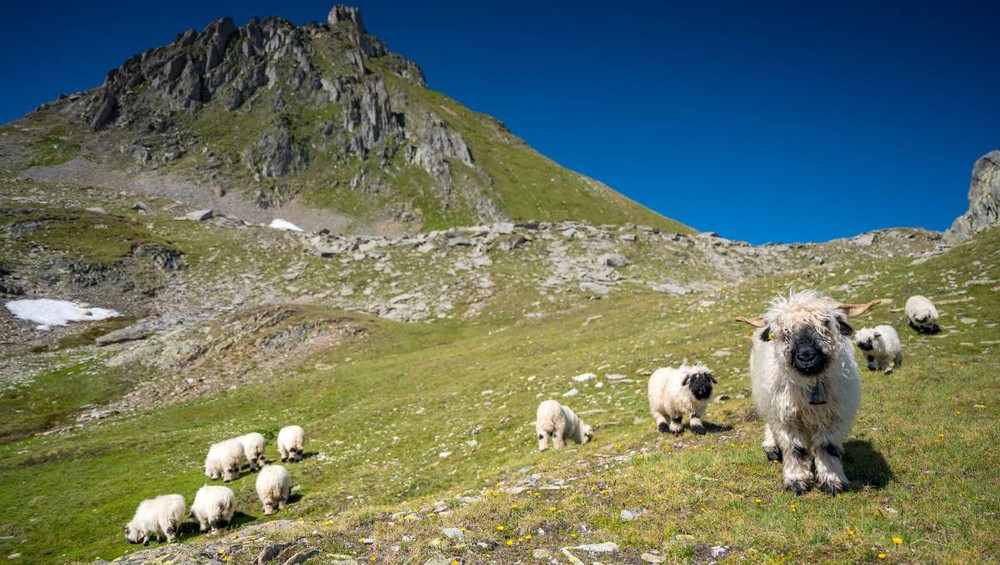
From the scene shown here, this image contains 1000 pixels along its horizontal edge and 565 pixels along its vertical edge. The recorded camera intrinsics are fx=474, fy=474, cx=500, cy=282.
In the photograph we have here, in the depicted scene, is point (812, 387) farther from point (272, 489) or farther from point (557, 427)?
point (272, 489)

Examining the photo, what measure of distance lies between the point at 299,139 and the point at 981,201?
174068 mm

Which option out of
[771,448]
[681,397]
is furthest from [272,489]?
[771,448]

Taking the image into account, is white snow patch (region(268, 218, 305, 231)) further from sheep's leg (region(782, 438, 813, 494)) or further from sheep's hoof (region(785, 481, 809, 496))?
sheep's hoof (region(785, 481, 809, 496))

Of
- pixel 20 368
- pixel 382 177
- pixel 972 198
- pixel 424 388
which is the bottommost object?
pixel 424 388

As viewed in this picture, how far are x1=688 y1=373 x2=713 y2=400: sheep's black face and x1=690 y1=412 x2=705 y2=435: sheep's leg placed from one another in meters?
0.65

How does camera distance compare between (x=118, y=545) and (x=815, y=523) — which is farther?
(x=118, y=545)

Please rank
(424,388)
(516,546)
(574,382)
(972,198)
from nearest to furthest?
1. (516,546)
2. (574,382)
3. (424,388)
4. (972,198)

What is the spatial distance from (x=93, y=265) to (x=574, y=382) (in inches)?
3133

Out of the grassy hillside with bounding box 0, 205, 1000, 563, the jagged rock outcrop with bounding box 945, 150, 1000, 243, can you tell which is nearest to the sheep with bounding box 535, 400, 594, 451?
the grassy hillside with bounding box 0, 205, 1000, 563

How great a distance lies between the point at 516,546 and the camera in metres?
8.17

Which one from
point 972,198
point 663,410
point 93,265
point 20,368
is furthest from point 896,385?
point 93,265

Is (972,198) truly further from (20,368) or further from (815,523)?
(20,368)

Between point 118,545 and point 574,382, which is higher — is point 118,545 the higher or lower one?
the lower one

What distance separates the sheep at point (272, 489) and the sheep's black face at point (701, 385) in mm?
14793
